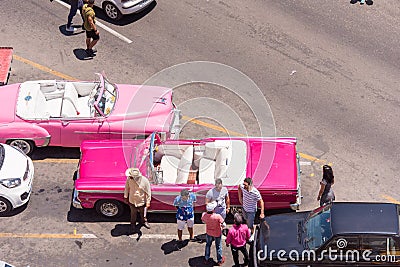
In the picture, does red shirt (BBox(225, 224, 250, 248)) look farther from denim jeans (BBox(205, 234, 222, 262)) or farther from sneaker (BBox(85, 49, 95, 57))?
sneaker (BBox(85, 49, 95, 57))

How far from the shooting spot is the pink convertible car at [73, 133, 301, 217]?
14.6 metres

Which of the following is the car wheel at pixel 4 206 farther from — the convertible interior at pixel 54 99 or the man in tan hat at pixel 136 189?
the man in tan hat at pixel 136 189

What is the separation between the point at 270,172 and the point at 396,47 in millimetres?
7059

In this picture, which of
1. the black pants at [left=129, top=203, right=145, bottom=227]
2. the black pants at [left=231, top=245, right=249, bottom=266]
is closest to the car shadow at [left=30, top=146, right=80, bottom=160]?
the black pants at [left=129, top=203, right=145, bottom=227]

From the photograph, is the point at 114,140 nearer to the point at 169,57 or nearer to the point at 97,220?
the point at 97,220

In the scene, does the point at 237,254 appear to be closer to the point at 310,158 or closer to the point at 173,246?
the point at 173,246

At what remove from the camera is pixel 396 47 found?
19.5 meters

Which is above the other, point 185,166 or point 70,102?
point 70,102

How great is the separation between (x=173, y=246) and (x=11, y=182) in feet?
12.4

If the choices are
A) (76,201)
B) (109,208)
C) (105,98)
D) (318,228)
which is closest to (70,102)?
(105,98)

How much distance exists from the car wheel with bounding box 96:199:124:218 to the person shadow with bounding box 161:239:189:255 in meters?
1.28

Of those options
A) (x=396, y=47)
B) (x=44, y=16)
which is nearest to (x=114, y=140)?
(x=44, y=16)

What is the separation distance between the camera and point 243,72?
61.5 ft

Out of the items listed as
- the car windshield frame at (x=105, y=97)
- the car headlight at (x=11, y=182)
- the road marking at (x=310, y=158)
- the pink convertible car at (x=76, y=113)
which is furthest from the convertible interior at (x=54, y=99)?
the road marking at (x=310, y=158)
